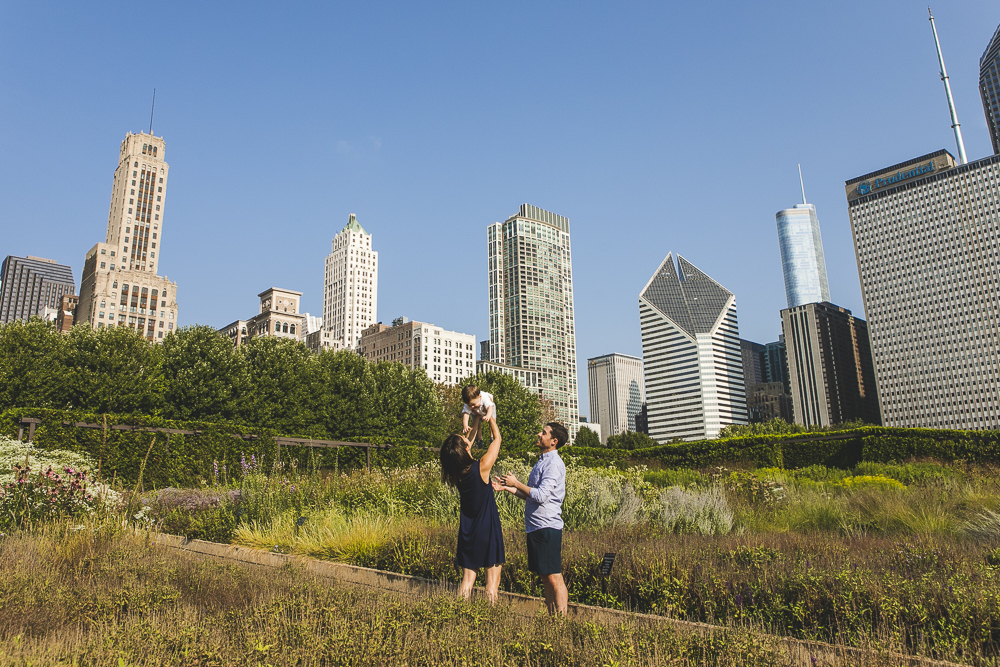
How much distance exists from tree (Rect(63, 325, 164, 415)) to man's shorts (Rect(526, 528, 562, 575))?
2640cm

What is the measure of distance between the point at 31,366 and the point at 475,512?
2766 centimetres

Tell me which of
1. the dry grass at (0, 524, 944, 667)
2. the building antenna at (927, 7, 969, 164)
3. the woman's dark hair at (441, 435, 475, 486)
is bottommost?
the dry grass at (0, 524, 944, 667)

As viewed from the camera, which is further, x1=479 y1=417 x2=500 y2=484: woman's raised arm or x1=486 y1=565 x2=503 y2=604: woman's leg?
x1=479 y1=417 x2=500 y2=484: woman's raised arm

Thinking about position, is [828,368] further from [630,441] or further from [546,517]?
[546,517]

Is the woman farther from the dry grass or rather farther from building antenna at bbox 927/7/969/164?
building antenna at bbox 927/7/969/164

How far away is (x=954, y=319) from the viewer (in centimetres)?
12812

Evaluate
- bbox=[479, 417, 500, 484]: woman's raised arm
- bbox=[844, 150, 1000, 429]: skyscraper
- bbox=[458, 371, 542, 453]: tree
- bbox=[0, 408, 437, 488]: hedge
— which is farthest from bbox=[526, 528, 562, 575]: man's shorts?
bbox=[844, 150, 1000, 429]: skyscraper

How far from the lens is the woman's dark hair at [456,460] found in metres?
4.83

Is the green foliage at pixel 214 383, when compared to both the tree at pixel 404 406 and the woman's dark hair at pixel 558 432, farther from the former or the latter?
the woman's dark hair at pixel 558 432

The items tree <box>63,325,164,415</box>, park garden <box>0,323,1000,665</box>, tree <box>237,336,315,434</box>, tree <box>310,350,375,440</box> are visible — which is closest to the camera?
park garden <box>0,323,1000,665</box>

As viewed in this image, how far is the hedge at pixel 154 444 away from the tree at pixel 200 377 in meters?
7.60

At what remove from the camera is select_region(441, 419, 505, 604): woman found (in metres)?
4.79

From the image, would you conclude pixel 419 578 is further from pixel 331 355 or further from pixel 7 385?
pixel 331 355

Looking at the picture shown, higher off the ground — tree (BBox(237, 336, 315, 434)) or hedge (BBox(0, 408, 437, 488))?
tree (BBox(237, 336, 315, 434))
